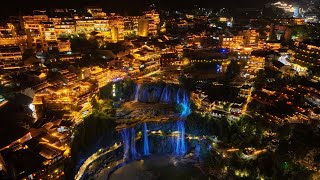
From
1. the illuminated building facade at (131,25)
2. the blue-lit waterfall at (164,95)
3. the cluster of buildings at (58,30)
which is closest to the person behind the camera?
the blue-lit waterfall at (164,95)

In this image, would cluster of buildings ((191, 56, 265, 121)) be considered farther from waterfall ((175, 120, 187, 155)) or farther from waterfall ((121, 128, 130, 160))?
waterfall ((121, 128, 130, 160))

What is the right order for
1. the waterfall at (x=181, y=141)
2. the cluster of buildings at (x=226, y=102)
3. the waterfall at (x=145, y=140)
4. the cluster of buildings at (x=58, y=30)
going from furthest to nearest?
the cluster of buildings at (x=58, y=30) → the waterfall at (x=181, y=141) → the waterfall at (x=145, y=140) → the cluster of buildings at (x=226, y=102)

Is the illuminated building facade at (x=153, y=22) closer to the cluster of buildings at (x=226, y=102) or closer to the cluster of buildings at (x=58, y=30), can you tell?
the cluster of buildings at (x=58, y=30)

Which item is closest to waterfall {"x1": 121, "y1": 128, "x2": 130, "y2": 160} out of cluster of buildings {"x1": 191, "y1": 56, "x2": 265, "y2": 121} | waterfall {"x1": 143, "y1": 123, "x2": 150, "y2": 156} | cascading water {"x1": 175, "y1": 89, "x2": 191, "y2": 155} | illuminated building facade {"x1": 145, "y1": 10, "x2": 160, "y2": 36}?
waterfall {"x1": 143, "y1": 123, "x2": 150, "y2": 156}

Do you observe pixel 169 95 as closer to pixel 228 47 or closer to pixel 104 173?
pixel 104 173

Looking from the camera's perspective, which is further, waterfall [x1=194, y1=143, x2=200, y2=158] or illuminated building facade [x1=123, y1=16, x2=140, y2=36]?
illuminated building facade [x1=123, y1=16, x2=140, y2=36]

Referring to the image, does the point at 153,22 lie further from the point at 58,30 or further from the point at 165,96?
the point at 165,96

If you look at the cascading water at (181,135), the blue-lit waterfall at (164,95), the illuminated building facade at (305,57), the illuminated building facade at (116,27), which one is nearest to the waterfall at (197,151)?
the cascading water at (181,135)

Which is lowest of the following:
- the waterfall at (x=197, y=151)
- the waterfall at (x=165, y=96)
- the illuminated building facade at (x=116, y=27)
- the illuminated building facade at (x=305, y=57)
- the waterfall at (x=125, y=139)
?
the waterfall at (x=197, y=151)

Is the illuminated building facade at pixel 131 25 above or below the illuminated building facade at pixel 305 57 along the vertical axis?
above

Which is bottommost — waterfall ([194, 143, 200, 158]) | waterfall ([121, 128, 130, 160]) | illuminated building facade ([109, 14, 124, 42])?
waterfall ([194, 143, 200, 158])

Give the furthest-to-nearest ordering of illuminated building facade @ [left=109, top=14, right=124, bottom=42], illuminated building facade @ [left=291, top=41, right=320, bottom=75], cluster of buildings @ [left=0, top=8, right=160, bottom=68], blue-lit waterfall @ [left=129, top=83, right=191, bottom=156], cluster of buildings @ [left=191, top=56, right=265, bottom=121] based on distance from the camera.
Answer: illuminated building facade @ [left=109, top=14, right=124, bottom=42] < illuminated building facade @ [left=291, top=41, right=320, bottom=75] < cluster of buildings @ [left=0, top=8, right=160, bottom=68] < blue-lit waterfall @ [left=129, top=83, right=191, bottom=156] < cluster of buildings @ [left=191, top=56, right=265, bottom=121]

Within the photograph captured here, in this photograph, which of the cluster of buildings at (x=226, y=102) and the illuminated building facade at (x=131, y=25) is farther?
the illuminated building facade at (x=131, y=25)
